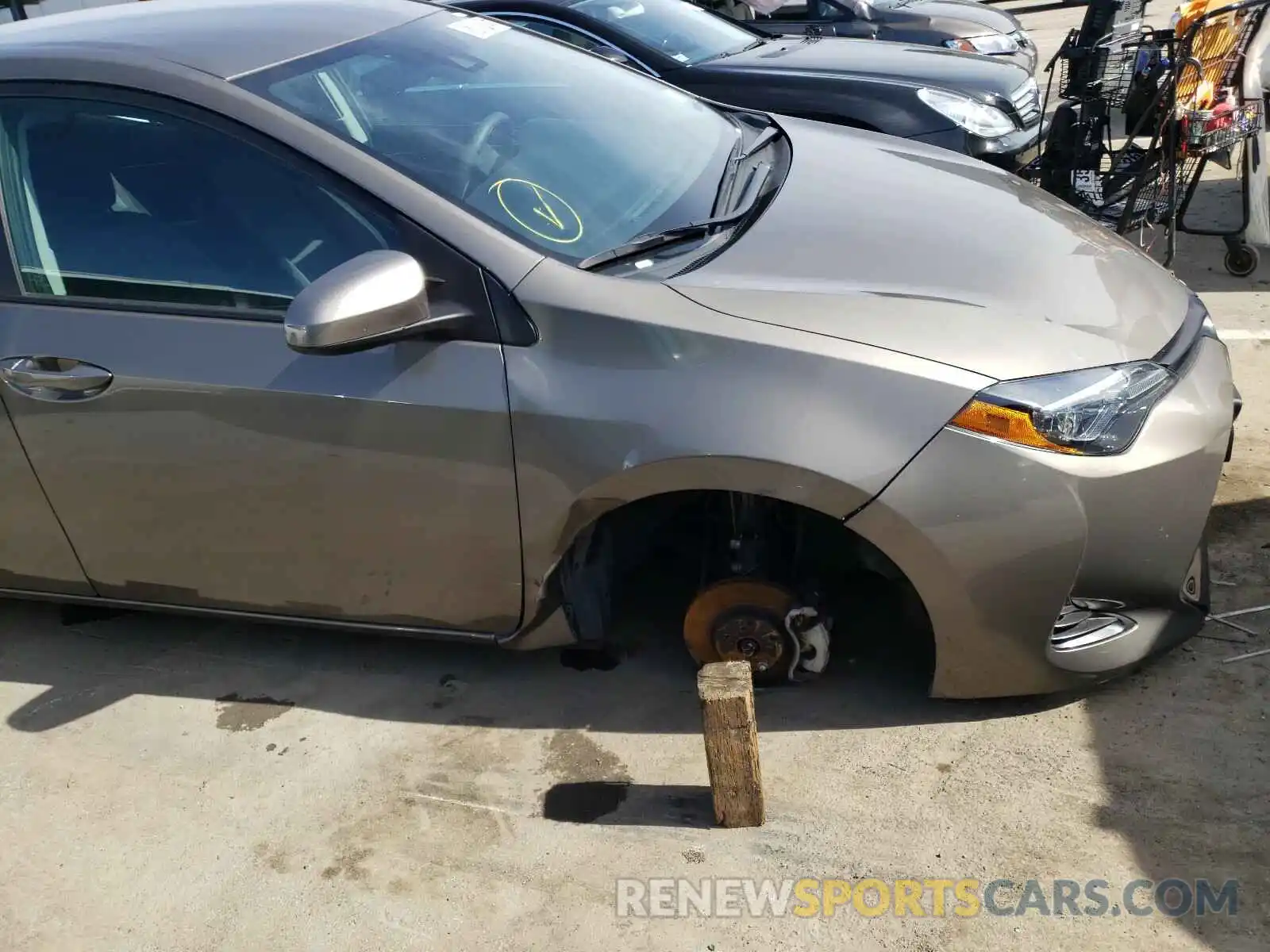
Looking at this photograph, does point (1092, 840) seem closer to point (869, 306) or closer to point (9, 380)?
point (869, 306)

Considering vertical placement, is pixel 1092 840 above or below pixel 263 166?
below

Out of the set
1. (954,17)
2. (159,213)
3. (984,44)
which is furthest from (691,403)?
(954,17)

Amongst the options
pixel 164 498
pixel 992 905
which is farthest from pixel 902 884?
pixel 164 498

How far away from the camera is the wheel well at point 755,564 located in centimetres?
266

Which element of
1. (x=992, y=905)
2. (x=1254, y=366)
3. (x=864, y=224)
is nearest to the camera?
(x=992, y=905)

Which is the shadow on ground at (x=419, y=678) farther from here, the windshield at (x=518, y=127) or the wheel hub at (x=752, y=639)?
the windshield at (x=518, y=127)

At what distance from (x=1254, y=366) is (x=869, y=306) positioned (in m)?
2.65

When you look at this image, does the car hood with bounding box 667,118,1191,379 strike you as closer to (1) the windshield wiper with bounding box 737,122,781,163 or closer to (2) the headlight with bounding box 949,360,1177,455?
(2) the headlight with bounding box 949,360,1177,455

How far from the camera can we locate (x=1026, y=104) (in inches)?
Result: 238

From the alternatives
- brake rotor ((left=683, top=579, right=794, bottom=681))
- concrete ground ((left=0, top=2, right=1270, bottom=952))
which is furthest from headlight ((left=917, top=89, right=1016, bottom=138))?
brake rotor ((left=683, top=579, right=794, bottom=681))

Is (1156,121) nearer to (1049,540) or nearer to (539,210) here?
(1049,540)

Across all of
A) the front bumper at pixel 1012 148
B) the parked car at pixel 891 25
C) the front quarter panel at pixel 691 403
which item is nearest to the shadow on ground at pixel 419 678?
the front quarter panel at pixel 691 403

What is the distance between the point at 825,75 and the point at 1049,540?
3.91 metres

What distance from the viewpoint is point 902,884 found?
2.30 metres
